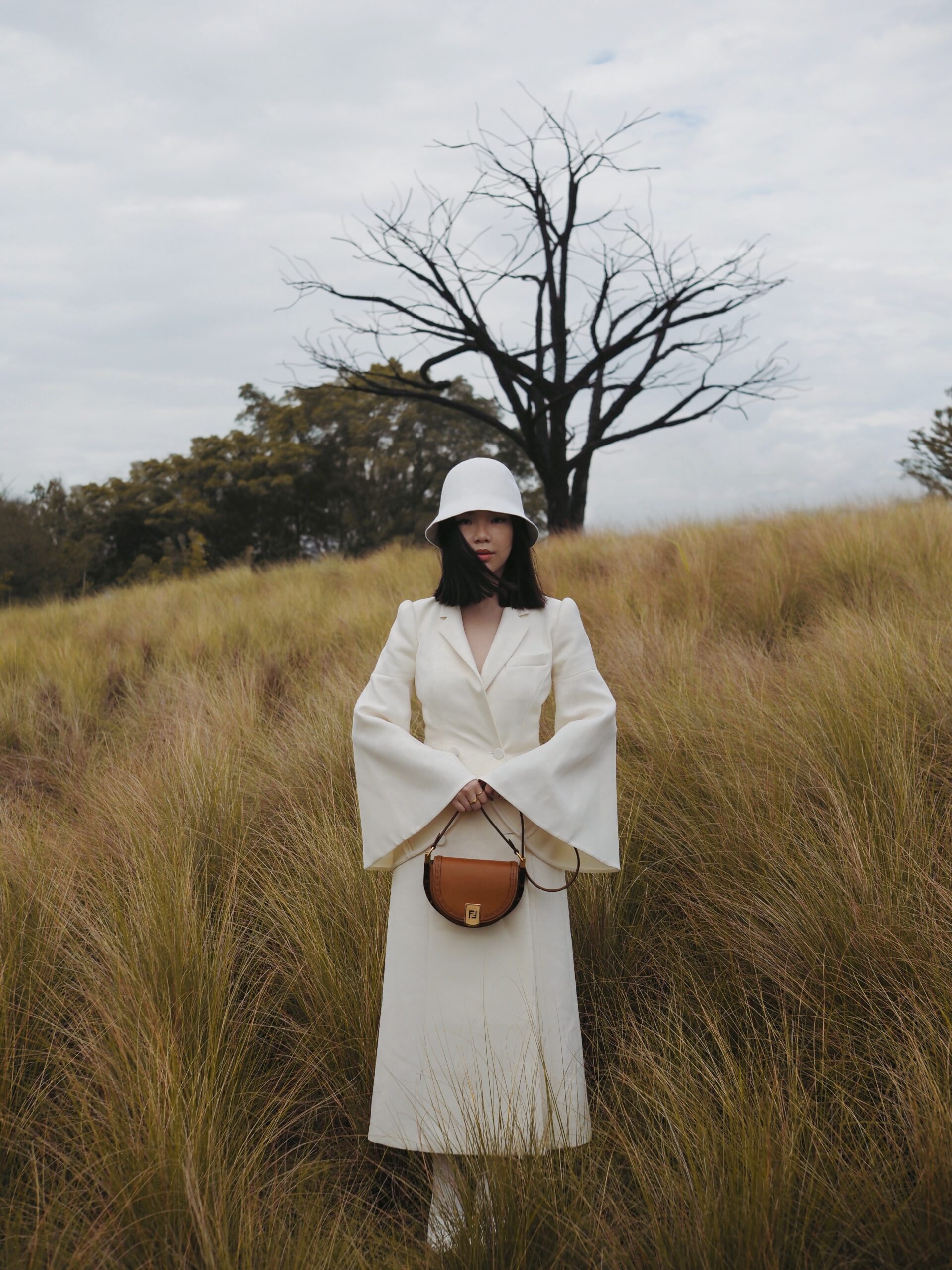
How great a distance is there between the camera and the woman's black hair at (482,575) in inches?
90.7

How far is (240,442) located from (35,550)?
5497mm

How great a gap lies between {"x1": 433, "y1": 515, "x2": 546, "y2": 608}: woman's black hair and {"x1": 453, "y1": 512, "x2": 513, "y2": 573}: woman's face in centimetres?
2

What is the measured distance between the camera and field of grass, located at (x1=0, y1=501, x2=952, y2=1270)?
5.75 ft

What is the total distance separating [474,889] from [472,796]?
0.20 metres

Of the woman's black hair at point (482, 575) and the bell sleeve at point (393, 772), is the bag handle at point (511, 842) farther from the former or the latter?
the woman's black hair at point (482, 575)

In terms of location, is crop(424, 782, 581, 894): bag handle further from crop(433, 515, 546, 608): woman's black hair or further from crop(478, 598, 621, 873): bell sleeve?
crop(433, 515, 546, 608): woman's black hair

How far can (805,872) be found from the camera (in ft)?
8.62

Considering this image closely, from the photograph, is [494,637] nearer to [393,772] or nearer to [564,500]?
[393,772]

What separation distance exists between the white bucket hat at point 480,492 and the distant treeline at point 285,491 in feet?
59.1

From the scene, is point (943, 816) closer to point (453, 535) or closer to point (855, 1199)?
point (855, 1199)

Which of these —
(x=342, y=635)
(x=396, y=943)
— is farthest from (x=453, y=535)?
(x=342, y=635)

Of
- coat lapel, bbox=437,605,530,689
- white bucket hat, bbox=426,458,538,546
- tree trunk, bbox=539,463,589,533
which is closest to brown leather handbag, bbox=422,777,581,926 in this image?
coat lapel, bbox=437,605,530,689

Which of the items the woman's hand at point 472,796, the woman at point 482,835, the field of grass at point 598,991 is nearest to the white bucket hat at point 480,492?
the woman at point 482,835

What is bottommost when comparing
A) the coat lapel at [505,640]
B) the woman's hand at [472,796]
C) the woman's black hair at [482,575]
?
the woman's hand at [472,796]
